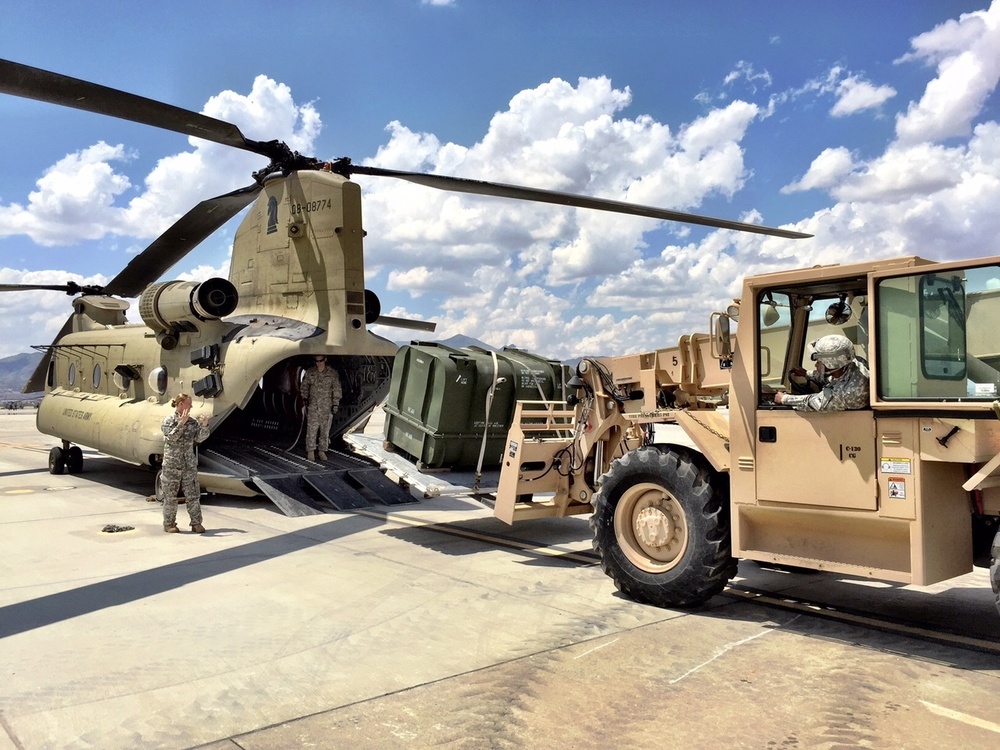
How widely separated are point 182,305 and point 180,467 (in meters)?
3.48

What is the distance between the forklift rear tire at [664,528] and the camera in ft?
18.2

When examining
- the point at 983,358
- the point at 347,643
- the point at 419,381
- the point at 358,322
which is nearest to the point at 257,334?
the point at 358,322

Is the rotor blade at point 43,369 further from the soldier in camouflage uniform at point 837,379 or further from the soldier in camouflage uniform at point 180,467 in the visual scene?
the soldier in camouflage uniform at point 837,379

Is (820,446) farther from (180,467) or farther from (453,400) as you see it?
(180,467)

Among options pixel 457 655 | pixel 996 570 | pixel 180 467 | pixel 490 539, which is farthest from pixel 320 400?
pixel 996 570

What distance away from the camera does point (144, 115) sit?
8648mm

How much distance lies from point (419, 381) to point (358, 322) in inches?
75.1

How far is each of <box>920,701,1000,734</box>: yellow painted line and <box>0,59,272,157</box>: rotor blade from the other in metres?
8.81

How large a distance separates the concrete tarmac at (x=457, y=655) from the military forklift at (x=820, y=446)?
54cm

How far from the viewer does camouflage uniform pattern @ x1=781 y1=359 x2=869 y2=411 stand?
194 inches

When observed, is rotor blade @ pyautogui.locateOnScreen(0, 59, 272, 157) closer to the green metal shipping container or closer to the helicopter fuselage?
the helicopter fuselage

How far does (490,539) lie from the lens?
8688mm

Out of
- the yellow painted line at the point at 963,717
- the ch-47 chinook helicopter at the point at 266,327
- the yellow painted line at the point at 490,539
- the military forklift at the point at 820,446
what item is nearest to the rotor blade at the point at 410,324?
the ch-47 chinook helicopter at the point at 266,327

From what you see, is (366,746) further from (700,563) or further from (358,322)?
(358,322)
